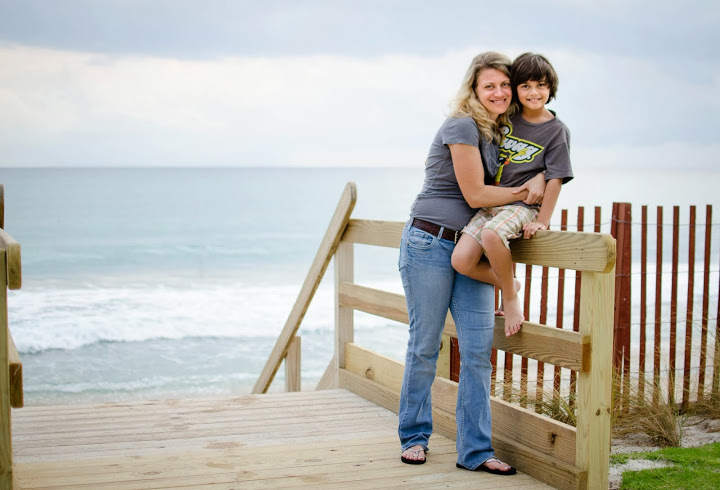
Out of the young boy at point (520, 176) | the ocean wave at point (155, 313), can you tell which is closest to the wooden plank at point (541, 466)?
the young boy at point (520, 176)

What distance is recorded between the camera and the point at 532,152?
2879 mm

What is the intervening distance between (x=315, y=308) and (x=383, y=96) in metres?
31.3

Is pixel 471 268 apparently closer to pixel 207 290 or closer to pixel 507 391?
pixel 507 391

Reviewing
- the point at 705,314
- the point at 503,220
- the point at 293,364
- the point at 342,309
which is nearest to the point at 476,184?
the point at 503,220

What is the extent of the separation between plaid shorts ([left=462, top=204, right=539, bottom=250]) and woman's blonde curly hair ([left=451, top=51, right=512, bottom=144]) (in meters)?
0.29

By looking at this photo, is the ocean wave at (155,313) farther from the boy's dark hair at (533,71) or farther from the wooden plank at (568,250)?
the boy's dark hair at (533,71)

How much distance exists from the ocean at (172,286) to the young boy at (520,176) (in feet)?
19.2

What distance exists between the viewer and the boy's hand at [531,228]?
284 centimetres

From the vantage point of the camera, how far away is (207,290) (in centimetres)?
2195

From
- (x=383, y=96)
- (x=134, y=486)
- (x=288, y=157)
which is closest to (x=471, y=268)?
(x=134, y=486)

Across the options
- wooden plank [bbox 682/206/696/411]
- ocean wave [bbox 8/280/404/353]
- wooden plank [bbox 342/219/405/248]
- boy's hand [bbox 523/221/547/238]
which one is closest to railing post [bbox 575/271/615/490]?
boy's hand [bbox 523/221/547/238]

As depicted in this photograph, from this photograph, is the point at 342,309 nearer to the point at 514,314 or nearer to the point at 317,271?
the point at 317,271

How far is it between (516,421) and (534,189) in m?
0.98

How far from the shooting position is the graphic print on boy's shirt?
2877 millimetres
